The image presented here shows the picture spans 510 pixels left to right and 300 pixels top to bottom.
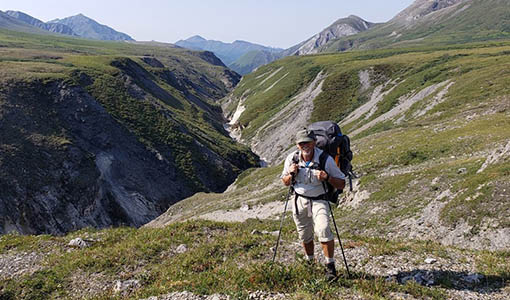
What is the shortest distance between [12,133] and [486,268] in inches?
2298

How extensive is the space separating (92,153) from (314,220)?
56.6 m

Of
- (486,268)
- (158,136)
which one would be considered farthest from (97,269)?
(158,136)

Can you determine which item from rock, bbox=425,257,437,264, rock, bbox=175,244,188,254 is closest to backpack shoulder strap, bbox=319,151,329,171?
rock, bbox=425,257,437,264

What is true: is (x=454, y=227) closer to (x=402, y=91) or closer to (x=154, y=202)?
(x=154, y=202)

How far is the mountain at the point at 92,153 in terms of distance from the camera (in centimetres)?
4309

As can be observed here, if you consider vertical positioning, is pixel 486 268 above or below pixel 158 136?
above

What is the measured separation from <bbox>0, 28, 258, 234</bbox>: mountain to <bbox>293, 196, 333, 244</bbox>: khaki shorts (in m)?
39.5

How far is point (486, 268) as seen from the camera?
937cm

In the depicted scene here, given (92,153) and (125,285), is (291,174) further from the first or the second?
(92,153)

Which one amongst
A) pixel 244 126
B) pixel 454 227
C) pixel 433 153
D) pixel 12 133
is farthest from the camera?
pixel 244 126

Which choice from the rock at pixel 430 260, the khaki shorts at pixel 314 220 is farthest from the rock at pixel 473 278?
the khaki shorts at pixel 314 220

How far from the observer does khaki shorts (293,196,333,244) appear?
8461 millimetres

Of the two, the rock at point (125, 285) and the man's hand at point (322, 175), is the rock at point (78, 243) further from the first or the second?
the man's hand at point (322, 175)

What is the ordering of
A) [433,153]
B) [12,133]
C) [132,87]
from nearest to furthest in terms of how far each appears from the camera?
1. [433,153]
2. [12,133]
3. [132,87]
